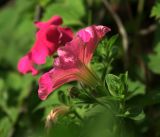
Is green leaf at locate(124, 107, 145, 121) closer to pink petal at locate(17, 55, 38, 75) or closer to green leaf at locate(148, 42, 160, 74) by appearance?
pink petal at locate(17, 55, 38, 75)

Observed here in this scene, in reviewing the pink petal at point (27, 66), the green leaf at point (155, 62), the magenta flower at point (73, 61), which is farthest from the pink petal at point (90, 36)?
the green leaf at point (155, 62)

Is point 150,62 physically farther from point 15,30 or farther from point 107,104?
point 15,30

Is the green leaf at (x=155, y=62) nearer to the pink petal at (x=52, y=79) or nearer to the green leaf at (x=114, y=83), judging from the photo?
the green leaf at (x=114, y=83)

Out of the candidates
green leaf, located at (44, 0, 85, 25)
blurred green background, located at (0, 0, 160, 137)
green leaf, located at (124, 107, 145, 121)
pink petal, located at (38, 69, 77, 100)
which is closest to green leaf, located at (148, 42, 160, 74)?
blurred green background, located at (0, 0, 160, 137)

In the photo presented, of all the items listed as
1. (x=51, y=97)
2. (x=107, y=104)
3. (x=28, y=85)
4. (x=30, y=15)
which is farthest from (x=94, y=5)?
(x=107, y=104)

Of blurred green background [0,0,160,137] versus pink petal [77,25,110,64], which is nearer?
pink petal [77,25,110,64]
